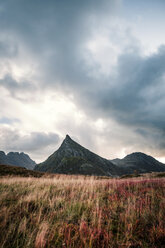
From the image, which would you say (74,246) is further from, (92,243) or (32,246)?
(32,246)

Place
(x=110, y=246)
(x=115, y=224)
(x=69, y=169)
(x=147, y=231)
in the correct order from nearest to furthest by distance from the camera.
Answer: (x=110, y=246)
(x=147, y=231)
(x=115, y=224)
(x=69, y=169)

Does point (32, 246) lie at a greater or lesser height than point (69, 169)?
greater

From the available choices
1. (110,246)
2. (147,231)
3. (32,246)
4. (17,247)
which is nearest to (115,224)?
(147,231)

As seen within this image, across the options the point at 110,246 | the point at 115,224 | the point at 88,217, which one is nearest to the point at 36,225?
the point at 88,217

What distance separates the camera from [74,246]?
2.00 metres

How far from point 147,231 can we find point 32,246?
2339mm

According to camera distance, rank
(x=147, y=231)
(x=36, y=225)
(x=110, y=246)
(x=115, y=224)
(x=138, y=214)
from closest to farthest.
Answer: (x=110, y=246)
(x=147, y=231)
(x=36, y=225)
(x=115, y=224)
(x=138, y=214)

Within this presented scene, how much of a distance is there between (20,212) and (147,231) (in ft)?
10.7

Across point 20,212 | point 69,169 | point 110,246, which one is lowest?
point 69,169

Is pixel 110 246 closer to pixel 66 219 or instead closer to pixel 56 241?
pixel 56 241

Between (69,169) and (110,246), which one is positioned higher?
(110,246)

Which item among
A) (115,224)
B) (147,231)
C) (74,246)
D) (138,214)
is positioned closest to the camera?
(74,246)

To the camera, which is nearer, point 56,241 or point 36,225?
point 56,241

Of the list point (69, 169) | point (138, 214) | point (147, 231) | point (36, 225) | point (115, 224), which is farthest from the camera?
point (69, 169)
